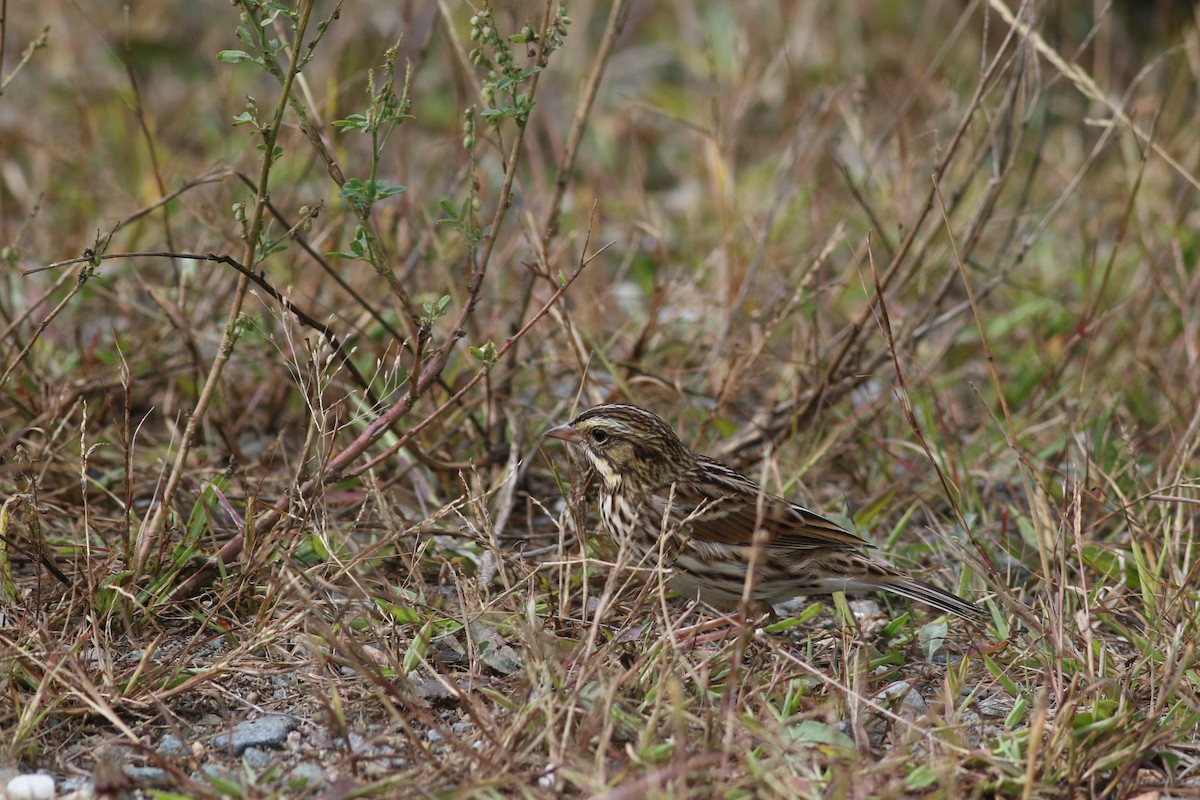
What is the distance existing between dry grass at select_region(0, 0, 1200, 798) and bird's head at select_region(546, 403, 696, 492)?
23 centimetres

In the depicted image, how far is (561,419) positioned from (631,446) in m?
0.70

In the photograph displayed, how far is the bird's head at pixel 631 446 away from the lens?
4.52 m

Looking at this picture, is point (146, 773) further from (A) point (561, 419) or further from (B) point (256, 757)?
(A) point (561, 419)

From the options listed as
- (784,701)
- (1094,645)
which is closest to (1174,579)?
(1094,645)

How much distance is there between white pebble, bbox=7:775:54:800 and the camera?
3.10 m

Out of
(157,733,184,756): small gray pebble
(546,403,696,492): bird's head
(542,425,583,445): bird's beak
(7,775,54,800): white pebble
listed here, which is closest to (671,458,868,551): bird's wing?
(546,403,696,492): bird's head

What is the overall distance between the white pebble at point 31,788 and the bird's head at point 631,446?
1899mm

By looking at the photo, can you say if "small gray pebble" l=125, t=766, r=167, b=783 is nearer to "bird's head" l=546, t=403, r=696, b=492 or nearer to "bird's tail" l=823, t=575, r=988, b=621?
"bird's head" l=546, t=403, r=696, b=492

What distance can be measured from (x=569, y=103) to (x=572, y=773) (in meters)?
5.96

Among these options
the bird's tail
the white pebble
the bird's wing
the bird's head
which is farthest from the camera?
the bird's head

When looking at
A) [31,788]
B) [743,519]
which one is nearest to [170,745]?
[31,788]

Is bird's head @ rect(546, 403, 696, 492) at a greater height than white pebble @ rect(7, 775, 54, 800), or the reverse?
white pebble @ rect(7, 775, 54, 800)

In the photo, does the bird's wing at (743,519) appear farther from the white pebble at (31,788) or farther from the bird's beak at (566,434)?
the white pebble at (31,788)

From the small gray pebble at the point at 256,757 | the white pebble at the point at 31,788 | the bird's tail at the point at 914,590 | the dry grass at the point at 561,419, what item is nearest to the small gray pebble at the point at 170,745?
the dry grass at the point at 561,419
